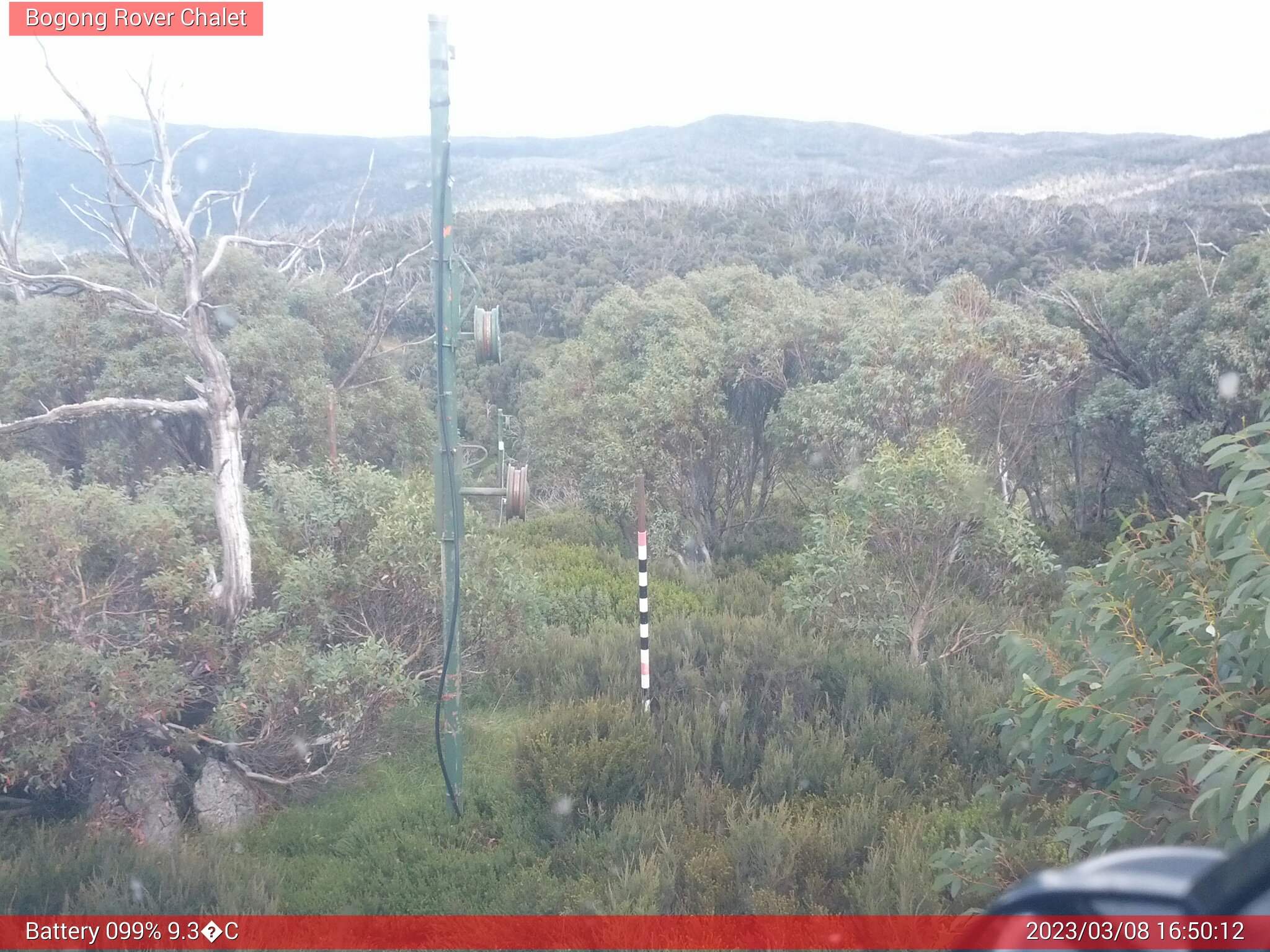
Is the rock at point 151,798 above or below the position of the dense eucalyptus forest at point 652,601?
below

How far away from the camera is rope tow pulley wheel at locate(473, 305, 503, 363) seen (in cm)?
532

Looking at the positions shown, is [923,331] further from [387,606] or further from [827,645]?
[387,606]

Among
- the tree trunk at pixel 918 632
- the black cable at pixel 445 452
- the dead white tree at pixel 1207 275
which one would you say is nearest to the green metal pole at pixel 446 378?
the black cable at pixel 445 452

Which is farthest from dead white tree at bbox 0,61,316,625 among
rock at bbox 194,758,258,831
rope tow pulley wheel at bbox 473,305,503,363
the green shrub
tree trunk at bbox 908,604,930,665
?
tree trunk at bbox 908,604,930,665

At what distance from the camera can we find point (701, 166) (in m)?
51.9

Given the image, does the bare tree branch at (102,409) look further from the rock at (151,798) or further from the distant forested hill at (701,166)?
the distant forested hill at (701,166)

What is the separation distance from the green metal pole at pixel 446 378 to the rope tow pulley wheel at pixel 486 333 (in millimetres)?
178

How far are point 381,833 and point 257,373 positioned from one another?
9.45m

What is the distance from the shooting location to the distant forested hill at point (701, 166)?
33344 millimetres

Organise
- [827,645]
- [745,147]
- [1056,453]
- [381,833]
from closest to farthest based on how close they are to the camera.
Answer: [381,833]
[827,645]
[1056,453]
[745,147]

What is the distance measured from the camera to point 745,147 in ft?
185

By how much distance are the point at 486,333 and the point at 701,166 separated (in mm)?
49698

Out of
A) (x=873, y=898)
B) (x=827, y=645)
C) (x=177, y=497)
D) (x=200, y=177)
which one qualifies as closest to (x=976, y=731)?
(x=827, y=645)

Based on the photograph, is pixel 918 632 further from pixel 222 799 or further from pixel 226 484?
pixel 226 484
